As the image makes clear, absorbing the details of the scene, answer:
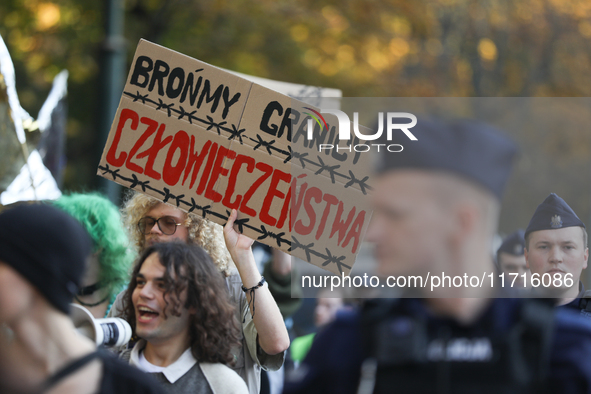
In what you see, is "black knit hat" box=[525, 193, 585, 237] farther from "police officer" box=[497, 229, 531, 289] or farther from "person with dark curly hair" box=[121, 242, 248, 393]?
"person with dark curly hair" box=[121, 242, 248, 393]

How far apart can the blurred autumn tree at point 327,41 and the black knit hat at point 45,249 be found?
32.1 feet

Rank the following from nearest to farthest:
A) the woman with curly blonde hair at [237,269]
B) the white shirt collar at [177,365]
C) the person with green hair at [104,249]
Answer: the white shirt collar at [177,365] < the woman with curly blonde hair at [237,269] < the person with green hair at [104,249]

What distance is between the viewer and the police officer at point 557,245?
2402 mm

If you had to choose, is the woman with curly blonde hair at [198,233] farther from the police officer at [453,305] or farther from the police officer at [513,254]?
the police officer at [453,305]

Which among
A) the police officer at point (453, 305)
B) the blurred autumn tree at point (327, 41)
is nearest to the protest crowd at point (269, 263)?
the police officer at point (453, 305)

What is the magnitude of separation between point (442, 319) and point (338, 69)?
12012mm

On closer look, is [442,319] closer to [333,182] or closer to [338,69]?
[333,182]

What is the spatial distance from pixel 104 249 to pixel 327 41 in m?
10.4

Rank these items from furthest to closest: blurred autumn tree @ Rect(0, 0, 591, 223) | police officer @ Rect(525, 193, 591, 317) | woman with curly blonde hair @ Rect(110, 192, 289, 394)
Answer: blurred autumn tree @ Rect(0, 0, 591, 223) → woman with curly blonde hair @ Rect(110, 192, 289, 394) → police officer @ Rect(525, 193, 591, 317)

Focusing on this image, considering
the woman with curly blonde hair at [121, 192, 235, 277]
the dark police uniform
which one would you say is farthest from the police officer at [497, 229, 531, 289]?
the dark police uniform

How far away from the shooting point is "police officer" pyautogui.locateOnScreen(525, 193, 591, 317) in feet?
7.88

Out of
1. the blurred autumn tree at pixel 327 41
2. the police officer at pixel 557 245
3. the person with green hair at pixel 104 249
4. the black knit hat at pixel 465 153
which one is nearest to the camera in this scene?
the black knit hat at pixel 465 153

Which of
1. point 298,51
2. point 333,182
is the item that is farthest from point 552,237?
point 298,51

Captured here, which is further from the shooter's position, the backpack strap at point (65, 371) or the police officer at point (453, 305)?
the backpack strap at point (65, 371)
